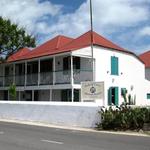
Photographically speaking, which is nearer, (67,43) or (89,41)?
(89,41)

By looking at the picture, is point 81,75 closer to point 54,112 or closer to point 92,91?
point 92,91

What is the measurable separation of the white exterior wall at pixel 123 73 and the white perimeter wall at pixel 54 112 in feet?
25.7

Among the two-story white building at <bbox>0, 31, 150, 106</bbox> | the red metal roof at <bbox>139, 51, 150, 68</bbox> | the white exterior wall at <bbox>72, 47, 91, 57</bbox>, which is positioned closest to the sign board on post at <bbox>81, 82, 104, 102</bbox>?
the two-story white building at <bbox>0, 31, 150, 106</bbox>

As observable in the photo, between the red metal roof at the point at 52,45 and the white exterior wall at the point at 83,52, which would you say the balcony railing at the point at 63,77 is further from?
the red metal roof at the point at 52,45

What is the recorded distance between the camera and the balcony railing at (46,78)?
117ft

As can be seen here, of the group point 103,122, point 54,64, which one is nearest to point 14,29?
point 54,64

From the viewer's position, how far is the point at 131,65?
129 feet

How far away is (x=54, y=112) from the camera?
2566 centimetres

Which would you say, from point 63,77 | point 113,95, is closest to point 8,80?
point 63,77

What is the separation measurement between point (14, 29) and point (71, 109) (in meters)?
21.3

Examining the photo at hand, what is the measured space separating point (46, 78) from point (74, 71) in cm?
340

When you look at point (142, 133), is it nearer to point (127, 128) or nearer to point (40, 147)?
point (127, 128)

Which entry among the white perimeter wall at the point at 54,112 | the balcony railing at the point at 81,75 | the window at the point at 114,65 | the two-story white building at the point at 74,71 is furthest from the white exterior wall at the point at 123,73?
the white perimeter wall at the point at 54,112

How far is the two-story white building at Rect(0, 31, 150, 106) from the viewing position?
1346 inches
